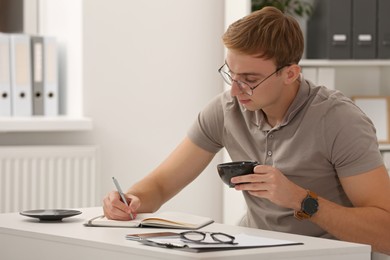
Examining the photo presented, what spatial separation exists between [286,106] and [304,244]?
25.0 inches

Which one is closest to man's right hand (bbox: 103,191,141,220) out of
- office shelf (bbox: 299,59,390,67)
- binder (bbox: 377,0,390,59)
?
office shelf (bbox: 299,59,390,67)

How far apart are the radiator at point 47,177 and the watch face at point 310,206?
6.48 ft

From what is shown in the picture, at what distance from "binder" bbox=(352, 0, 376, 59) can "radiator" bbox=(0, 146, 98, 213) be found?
4.54ft

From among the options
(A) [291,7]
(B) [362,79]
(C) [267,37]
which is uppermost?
(A) [291,7]

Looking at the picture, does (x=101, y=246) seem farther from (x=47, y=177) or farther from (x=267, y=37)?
(x=47, y=177)

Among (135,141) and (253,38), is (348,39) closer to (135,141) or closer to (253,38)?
(135,141)

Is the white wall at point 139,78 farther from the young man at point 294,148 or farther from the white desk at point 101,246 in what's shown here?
the white desk at point 101,246

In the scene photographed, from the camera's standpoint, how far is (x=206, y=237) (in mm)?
2123

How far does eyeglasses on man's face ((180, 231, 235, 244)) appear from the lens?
2.03 meters

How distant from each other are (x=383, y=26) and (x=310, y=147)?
199 centimetres

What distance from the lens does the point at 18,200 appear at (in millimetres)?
4105

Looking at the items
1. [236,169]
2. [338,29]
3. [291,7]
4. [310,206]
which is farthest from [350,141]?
[291,7]

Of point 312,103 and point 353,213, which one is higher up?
point 312,103

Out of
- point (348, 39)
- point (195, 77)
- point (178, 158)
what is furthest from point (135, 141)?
point (178, 158)
